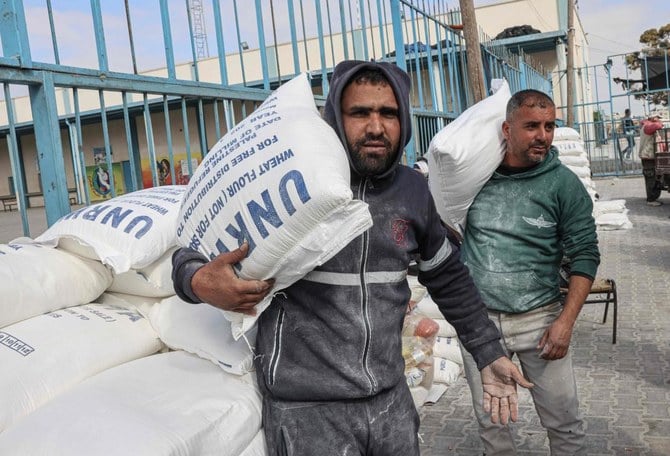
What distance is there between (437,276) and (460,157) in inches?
31.2

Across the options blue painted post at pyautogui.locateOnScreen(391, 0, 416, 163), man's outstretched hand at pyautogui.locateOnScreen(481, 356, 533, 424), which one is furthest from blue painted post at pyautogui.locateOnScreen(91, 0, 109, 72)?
blue painted post at pyautogui.locateOnScreen(391, 0, 416, 163)

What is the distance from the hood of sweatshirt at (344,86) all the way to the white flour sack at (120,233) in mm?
837

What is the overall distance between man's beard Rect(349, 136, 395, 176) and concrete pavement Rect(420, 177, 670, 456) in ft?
7.47

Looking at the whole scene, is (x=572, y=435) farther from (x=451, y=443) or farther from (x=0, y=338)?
(x=0, y=338)

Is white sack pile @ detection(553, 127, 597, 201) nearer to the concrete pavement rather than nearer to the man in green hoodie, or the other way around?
the concrete pavement

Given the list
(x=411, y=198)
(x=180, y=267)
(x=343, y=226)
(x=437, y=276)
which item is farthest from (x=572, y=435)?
(x=180, y=267)

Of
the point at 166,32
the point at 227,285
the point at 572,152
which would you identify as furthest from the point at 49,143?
the point at 572,152

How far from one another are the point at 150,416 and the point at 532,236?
1.82m

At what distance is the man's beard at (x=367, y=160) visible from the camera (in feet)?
6.33

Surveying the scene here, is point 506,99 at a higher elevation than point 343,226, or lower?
higher

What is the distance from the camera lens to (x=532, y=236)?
2.88m

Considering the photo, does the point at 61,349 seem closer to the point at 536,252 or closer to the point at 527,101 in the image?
the point at 536,252

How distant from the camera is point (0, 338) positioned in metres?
2.08

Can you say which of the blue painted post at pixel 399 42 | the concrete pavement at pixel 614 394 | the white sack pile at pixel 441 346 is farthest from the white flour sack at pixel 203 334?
the blue painted post at pixel 399 42
